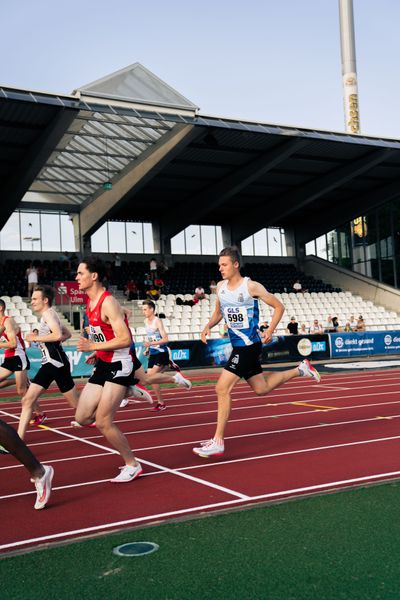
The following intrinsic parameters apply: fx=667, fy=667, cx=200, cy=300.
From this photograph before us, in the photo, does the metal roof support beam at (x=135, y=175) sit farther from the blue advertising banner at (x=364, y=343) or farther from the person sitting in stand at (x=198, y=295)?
the blue advertising banner at (x=364, y=343)

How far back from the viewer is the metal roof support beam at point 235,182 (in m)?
31.0

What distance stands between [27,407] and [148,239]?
110ft

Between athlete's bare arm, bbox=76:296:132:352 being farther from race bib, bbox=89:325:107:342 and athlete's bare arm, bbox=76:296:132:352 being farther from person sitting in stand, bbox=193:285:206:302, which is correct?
person sitting in stand, bbox=193:285:206:302

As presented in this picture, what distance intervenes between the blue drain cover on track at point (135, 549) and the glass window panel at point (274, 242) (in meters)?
42.4

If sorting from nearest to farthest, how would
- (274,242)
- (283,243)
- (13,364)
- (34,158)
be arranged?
(13,364), (34,158), (274,242), (283,243)

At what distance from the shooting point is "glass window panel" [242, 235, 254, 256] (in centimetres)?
4491

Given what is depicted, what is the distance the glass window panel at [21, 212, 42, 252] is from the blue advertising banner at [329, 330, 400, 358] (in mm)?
18719

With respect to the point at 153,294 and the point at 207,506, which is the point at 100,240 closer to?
the point at 153,294

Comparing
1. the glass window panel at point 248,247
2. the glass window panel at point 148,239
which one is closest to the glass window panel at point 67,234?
the glass window panel at point 148,239

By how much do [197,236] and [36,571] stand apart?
40.2 m

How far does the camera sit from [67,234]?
128 ft

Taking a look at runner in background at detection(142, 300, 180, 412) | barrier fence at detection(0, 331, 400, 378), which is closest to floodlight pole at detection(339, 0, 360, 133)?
barrier fence at detection(0, 331, 400, 378)

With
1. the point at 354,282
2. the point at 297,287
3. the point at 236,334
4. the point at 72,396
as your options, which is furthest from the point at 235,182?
the point at 236,334

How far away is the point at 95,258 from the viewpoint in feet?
20.9
